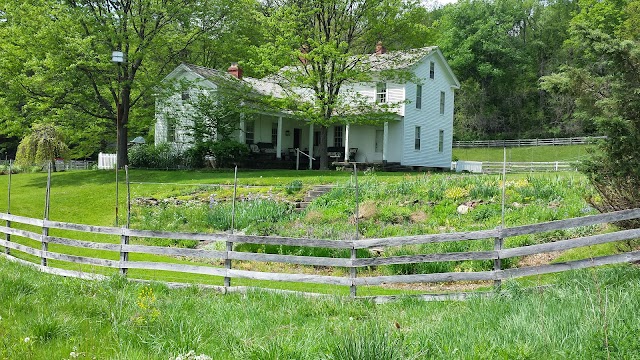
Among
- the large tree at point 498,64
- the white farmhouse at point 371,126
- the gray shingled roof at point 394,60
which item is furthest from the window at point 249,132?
the large tree at point 498,64

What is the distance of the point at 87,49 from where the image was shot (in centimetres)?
2598

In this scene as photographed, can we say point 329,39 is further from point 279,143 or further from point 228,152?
point 228,152

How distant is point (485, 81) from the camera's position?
211ft

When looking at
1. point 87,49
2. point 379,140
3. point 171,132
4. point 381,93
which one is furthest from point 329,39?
point 171,132

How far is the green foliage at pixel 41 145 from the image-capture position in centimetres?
3281

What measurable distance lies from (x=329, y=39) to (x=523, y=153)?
1307 inches

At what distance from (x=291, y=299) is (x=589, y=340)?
4511 millimetres

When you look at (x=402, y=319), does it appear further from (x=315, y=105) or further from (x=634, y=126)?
(x=315, y=105)

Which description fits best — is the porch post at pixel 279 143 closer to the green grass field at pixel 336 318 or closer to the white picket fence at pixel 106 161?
the white picket fence at pixel 106 161

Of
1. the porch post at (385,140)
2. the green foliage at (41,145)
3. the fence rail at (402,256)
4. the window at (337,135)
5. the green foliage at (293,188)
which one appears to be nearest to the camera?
the fence rail at (402,256)

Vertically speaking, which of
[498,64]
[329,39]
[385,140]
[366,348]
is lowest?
[366,348]

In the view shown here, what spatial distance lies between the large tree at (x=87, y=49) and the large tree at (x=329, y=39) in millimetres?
5923

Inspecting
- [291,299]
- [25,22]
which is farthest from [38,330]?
[25,22]

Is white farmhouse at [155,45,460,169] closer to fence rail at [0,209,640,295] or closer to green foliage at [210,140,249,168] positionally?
green foliage at [210,140,249,168]
